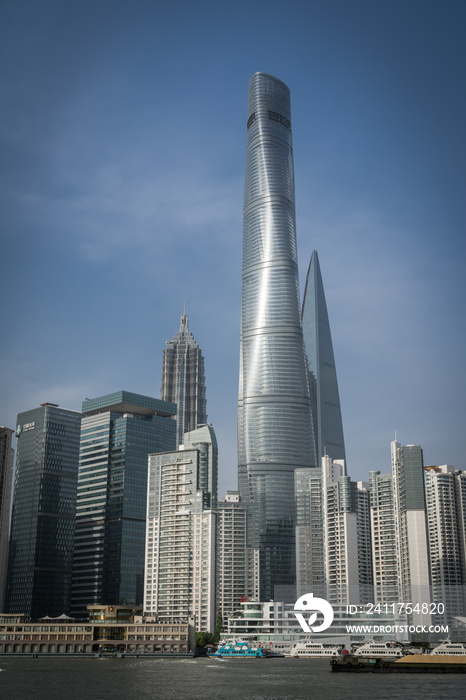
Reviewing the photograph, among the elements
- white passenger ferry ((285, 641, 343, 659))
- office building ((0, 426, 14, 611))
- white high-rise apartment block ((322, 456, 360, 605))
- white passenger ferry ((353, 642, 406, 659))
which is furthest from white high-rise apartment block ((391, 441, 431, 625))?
office building ((0, 426, 14, 611))

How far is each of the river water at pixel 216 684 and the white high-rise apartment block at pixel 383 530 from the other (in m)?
75.4

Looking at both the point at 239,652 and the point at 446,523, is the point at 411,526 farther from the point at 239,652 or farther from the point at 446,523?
the point at 239,652

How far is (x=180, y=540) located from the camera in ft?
585

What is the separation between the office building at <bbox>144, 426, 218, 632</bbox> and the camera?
561 ft

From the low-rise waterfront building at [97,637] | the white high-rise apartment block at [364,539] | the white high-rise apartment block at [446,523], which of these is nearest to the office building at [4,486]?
the low-rise waterfront building at [97,637]

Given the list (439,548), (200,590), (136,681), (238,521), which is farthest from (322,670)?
(238,521)

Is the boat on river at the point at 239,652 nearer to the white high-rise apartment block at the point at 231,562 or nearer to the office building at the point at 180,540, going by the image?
the office building at the point at 180,540

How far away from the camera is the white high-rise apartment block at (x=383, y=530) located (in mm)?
174625

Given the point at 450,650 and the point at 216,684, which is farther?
the point at 450,650

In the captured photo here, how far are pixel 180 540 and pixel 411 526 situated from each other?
49.2 metres

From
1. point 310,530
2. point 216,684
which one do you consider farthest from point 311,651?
point 216,684

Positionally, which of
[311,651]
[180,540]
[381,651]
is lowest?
[311,651]

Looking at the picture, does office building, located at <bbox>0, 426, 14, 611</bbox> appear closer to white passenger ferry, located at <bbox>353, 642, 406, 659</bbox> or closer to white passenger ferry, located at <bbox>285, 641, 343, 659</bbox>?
white passenger ferry, located at <bbox>285, 641, 343, 659</bbox>

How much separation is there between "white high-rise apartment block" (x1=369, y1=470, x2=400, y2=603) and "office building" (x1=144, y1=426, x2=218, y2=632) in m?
34.8
